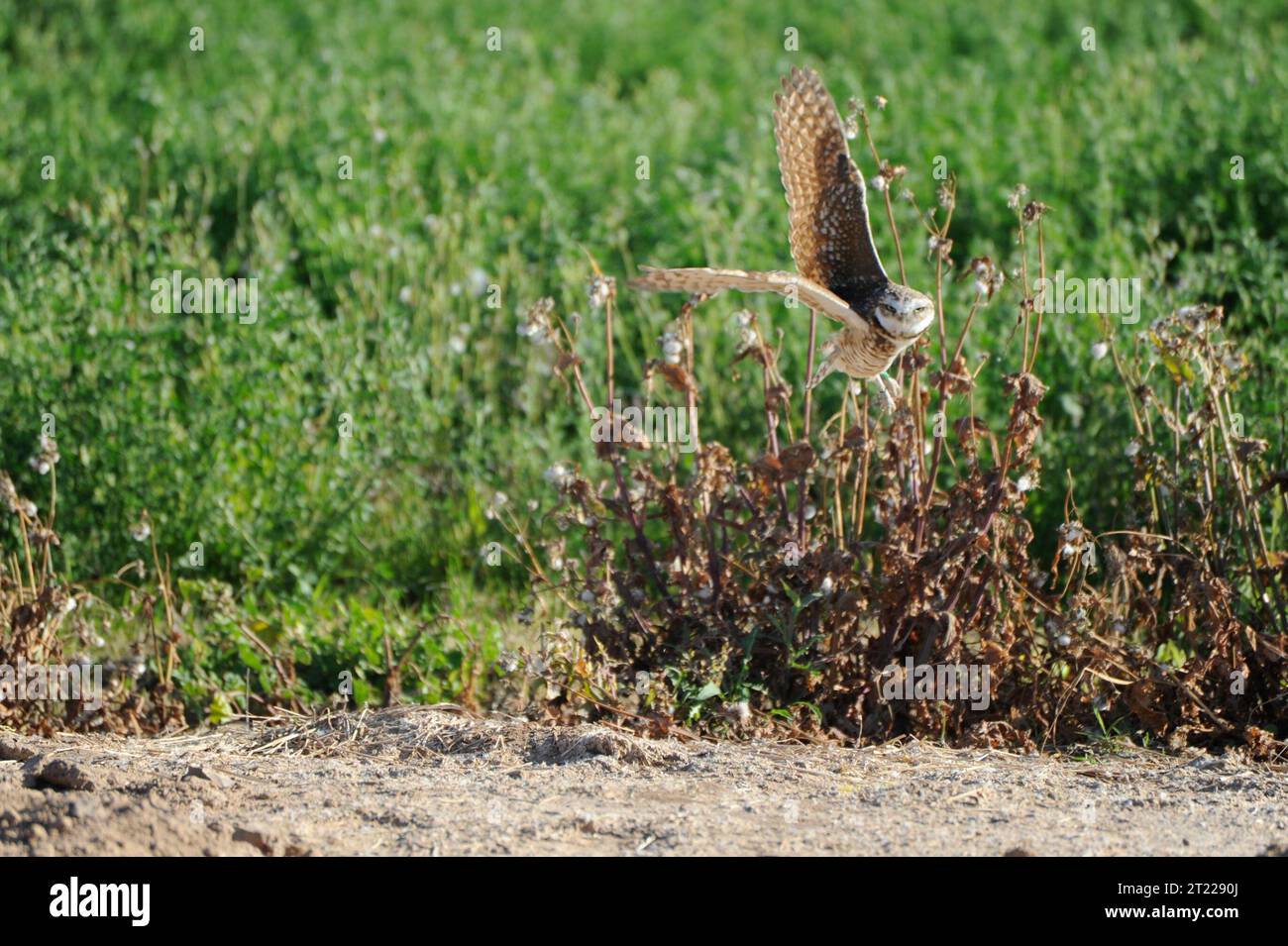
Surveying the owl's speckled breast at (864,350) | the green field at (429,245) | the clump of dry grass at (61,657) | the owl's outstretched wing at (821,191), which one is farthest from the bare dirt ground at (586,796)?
the owl's outstretched wing at (821,191)

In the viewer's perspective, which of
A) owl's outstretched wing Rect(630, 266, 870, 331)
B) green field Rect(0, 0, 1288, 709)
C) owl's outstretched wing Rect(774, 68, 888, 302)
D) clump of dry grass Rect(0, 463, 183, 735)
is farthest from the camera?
green field Rect(0, 0, 1288, 709)

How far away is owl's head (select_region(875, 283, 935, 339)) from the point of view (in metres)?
3.65

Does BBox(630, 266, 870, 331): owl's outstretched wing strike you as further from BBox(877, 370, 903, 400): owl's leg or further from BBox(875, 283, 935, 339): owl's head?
BBox(877, 370, 903, 400): owl's leg

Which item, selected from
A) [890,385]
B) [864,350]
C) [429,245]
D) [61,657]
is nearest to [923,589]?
[890,385]

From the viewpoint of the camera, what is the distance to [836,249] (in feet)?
13.8

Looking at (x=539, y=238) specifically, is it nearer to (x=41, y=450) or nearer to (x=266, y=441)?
(x=266, y=441)

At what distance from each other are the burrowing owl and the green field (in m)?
0.56

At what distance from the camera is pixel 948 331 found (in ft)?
20.3

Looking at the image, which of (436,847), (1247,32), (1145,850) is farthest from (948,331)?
(1247,32)

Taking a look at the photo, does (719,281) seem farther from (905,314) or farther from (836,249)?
(836,249)

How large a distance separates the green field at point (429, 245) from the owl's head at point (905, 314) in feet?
2.36

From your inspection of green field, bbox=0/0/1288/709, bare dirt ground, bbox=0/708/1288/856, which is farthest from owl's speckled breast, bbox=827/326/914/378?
bare dirt ground, bbox=0/708/1288/856

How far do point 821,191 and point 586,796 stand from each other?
175 centimetres

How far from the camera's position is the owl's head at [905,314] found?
3.65 meters
